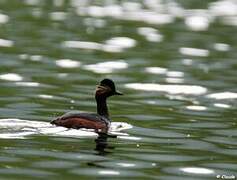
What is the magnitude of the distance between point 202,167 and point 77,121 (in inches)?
132

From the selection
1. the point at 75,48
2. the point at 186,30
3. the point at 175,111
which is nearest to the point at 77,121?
the point at 175,111

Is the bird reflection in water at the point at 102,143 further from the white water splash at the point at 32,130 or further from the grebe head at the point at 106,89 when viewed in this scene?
the grebe head at the point at 106,89

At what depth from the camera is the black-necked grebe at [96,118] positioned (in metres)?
19.8

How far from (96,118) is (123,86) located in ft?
27.1

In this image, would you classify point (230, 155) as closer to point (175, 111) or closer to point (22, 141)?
point (22, 141)

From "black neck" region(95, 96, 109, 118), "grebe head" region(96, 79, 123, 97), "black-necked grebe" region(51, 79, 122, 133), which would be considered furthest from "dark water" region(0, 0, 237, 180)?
"grebe head" region(96, 79, 123, 97)

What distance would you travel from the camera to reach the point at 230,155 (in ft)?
61.2

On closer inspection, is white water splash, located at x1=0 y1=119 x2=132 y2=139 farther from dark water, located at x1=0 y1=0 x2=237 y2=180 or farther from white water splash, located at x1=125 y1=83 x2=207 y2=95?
white water splash, located at x1=125 y1=83 x2=207 y2=95

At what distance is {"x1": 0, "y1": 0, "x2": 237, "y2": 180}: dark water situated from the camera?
57.1 ft

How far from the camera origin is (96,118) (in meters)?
20.3

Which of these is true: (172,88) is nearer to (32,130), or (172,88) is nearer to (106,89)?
(106,89)

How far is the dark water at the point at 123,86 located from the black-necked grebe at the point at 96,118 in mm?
222

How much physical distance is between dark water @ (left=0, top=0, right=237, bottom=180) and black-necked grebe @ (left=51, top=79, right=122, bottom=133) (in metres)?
0.22

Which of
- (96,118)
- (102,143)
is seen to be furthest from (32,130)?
(102,143)
